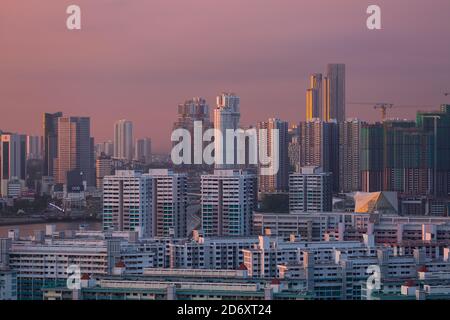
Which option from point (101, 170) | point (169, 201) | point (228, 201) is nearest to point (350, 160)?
point (228, 201)

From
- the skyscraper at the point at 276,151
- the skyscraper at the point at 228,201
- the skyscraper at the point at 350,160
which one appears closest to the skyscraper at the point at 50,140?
the skyscraper at the point at 228,201

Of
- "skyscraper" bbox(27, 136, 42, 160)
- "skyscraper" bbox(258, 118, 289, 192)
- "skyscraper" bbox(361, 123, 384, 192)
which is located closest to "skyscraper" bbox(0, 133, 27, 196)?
"skyscraper" bbox(27, 136, 42, 160)

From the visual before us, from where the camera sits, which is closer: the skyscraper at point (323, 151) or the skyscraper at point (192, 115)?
the skyscraper at point (192, 115)

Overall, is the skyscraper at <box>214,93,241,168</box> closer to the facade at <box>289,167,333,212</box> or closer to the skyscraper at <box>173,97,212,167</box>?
the skyscraper at <box>173,97,212,167</box>

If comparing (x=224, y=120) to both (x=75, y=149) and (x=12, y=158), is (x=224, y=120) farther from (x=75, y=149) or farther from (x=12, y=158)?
(x=12, y=158)

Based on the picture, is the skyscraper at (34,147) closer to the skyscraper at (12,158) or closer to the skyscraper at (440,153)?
the skyscraper at (12,158)

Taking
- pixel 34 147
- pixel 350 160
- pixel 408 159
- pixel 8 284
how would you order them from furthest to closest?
pixel 408 159 → pixel 350 160 → pixel 34 147 → pixel 8 284
